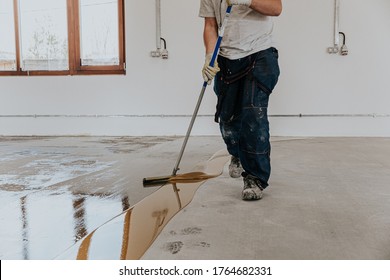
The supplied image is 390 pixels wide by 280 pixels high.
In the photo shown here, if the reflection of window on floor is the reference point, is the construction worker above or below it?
below

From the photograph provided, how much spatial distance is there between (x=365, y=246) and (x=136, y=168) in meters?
1.87

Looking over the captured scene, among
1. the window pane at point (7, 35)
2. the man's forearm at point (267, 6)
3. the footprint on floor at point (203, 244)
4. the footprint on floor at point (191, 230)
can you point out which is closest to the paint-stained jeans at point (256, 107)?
the man's forearm at point (267, 6)

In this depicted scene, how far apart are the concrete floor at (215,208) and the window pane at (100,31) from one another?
2.41 meters

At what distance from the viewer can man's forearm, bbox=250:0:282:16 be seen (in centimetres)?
189

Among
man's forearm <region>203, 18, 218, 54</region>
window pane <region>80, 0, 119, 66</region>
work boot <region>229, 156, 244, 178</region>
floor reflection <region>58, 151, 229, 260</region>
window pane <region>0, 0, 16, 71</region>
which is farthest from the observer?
window pane <region>0, 0, 16, 71</region>

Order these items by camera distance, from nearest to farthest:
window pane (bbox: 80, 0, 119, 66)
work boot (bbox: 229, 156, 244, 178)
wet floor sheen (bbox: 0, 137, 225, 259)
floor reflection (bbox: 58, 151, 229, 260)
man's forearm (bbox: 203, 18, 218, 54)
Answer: floor reflection (bbox: 58, 151, 229, 260) → wet floor sheen (bbox: 0, 137, 225, 259) → man's forearm (bbox: 203, 18, 218, 54) → work boot (bbox: 229, 156, 244, 178) → window pane (bbox: 80, 0, 119, 66)

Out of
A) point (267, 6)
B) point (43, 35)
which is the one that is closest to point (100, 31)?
point (43, 35)

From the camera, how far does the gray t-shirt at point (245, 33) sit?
6.52 ft

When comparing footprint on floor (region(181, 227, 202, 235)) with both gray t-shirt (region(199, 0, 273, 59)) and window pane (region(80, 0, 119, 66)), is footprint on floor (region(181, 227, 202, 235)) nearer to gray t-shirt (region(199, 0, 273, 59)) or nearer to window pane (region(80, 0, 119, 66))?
gray t-shirt (region(199, 0, 273, 59))

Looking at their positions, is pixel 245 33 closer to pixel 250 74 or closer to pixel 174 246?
pixel 250 74

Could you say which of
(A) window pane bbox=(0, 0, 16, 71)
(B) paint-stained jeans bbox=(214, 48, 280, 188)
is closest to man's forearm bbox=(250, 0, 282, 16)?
(B) paint-stained jeans bbox=(214, 48, 280, 188)

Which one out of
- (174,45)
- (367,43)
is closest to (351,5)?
(367,43)

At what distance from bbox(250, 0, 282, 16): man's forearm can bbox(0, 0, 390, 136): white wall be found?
328 centimetres

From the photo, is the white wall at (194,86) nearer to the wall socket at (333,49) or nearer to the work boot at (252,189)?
the wall socket at (333,49)
